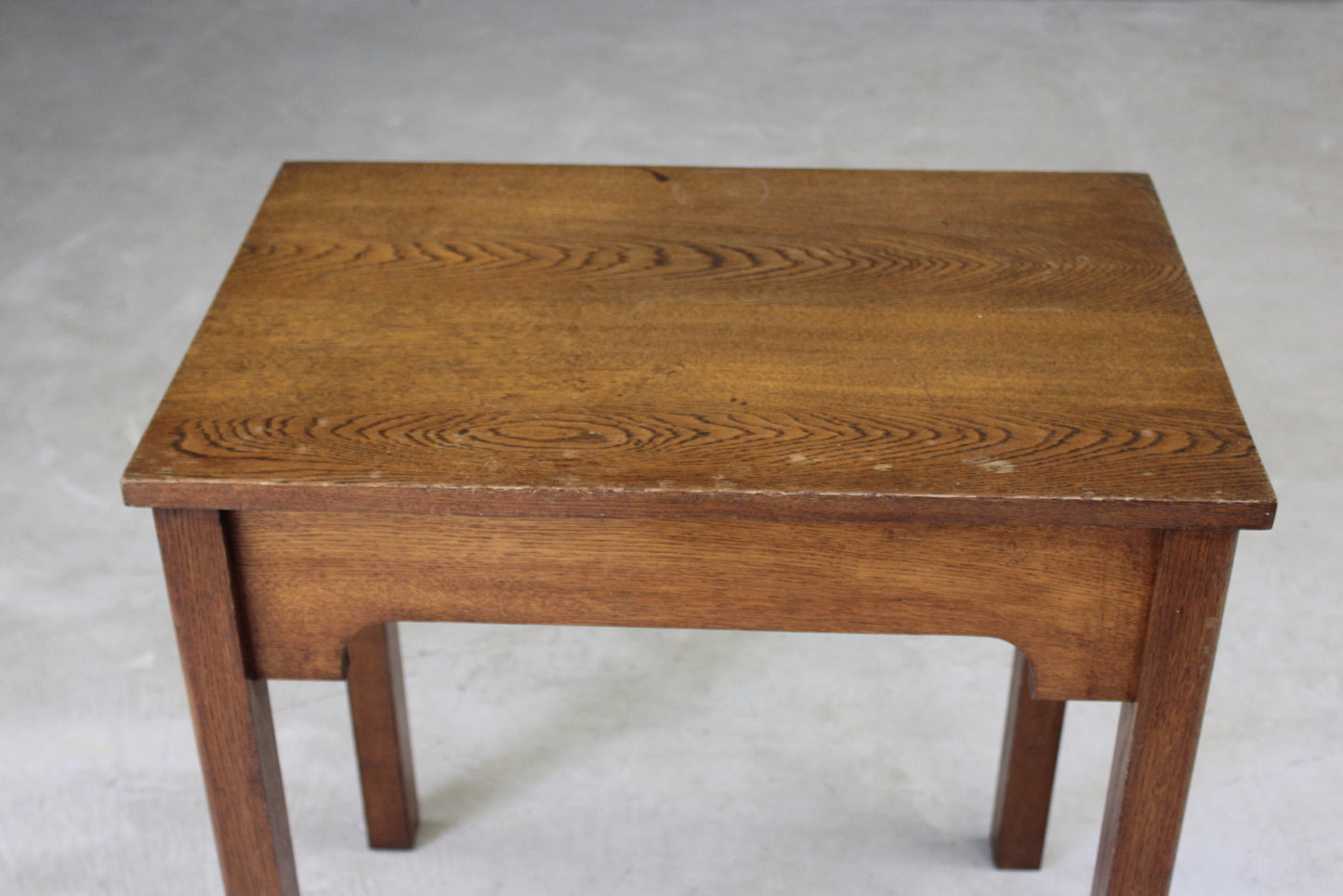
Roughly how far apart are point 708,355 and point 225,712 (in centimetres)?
51

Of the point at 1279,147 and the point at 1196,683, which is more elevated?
the point at 1196,683

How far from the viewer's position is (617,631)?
7.49 ft

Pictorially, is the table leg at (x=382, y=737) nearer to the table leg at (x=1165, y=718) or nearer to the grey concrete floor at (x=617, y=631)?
the grey concrete floor at (x=617, y=631)

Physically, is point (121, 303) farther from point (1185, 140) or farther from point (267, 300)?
point (1185, 140)

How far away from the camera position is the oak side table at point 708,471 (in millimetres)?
1185

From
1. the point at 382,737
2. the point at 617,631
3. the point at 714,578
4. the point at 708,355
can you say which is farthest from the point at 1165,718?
the point at 617,631

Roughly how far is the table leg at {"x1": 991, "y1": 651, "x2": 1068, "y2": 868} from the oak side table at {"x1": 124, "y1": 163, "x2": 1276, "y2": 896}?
0.37 meters

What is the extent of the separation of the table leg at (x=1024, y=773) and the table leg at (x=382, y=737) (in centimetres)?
70

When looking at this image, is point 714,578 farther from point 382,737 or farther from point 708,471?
point 382,737

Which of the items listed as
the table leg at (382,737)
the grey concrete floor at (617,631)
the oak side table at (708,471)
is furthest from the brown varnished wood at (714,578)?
the grey concrete floor at (617,631)

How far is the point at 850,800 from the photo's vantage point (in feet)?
6.41

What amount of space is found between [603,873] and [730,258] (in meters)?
0.78

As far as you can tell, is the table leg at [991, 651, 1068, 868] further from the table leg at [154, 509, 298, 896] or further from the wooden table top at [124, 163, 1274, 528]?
the table leg at [154, 509, 298, 896]

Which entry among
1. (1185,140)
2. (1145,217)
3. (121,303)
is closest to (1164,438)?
(1145,217)
